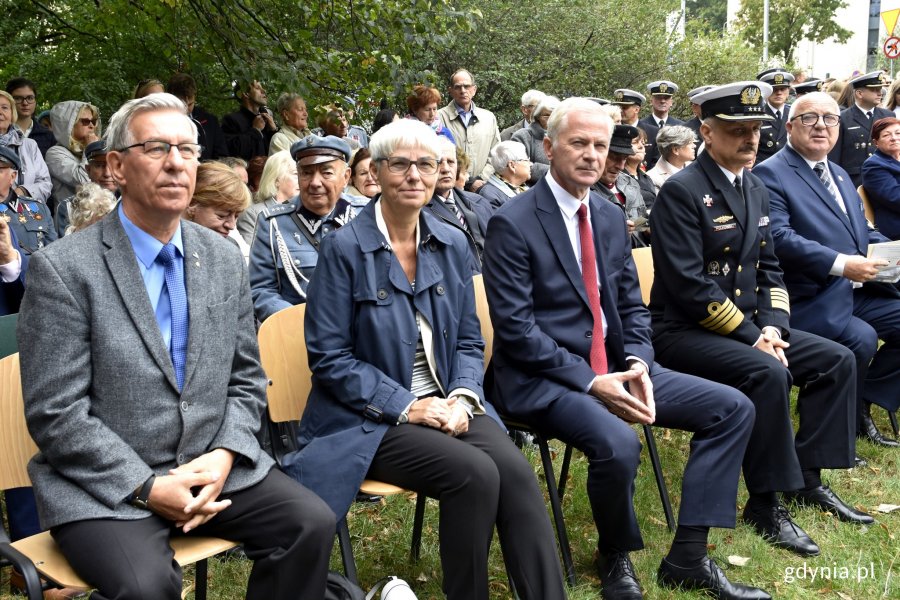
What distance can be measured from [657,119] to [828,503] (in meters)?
7.84

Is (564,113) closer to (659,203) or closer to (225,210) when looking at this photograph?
(659,203)

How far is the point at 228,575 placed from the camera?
414 cm

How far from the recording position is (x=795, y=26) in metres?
35.1

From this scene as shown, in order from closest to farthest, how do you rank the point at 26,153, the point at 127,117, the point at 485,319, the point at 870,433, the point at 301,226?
the point at 127,117, the point at 485,319, the point at 301,226, the point at 870,433, the point at 26,153

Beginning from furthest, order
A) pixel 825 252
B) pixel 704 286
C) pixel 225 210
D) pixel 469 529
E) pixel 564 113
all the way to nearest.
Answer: pixel 825 252
pixel 225 210
pixel 704 286
pixel 564 113
pixel 469 529

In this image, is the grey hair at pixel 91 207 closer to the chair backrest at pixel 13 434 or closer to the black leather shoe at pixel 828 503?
the chair backrest at pixel 13 434

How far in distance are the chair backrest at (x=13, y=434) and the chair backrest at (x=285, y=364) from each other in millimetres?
939

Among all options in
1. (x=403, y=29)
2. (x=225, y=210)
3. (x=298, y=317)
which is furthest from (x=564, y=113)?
(x=403, y=29)

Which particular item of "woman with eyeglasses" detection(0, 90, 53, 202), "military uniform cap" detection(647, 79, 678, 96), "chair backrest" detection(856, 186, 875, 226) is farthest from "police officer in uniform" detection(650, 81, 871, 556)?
"military uniform cap" detection(647, 79, 678, 96)

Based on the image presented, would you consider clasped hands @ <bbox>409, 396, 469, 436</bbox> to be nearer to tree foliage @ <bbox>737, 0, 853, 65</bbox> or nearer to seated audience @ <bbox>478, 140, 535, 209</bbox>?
seated audience @ <bbox>478, 140, 535, 209</bbox>

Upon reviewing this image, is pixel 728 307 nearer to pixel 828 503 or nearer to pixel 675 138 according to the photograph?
pixel 828 503

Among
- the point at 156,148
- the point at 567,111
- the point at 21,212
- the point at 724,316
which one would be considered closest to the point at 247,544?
the point at 156,148

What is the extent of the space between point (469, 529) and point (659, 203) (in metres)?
2.22

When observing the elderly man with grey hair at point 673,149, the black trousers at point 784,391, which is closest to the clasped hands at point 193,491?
the black trousers at point 784,391
